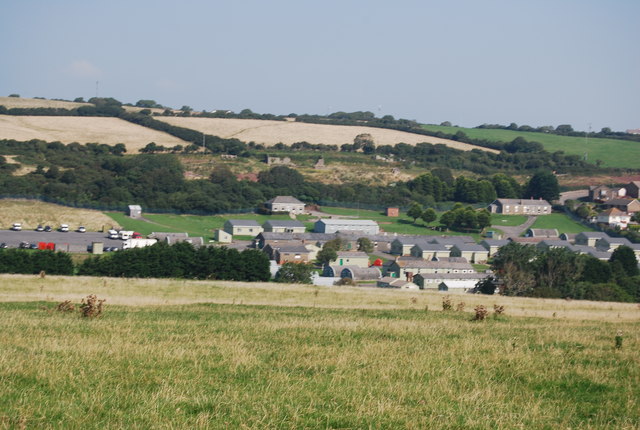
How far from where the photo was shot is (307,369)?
11.3m

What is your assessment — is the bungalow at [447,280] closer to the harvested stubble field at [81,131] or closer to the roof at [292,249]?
the roof at [292,249]

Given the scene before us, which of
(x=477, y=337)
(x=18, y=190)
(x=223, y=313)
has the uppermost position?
(x=477, y=337)

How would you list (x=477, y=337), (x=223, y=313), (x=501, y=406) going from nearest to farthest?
(x=501, y=406), (x=477, y=337), (x=223, y=313)

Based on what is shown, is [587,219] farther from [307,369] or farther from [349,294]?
[307,369]

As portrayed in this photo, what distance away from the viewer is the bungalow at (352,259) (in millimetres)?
81125

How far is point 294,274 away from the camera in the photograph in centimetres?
6331

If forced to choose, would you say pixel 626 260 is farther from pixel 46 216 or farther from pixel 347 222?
pixel 46 216

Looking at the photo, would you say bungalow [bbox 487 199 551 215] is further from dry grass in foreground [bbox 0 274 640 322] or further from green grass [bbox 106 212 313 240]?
dry grass in foreground [bbox 0 274 640 322]

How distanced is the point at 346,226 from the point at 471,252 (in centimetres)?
1736

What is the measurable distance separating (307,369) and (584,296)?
50022 millimetres

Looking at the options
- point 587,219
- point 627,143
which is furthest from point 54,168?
point 627,143

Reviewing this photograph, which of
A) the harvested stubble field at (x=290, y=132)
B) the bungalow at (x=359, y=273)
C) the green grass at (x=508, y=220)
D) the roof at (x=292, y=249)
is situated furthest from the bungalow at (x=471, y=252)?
the harvested stubble field at (x=290, y=132)

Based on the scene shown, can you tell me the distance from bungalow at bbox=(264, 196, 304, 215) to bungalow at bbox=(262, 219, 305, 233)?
1322 centimetres

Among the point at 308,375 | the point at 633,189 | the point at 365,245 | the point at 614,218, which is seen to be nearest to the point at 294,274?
the point at 365,245
